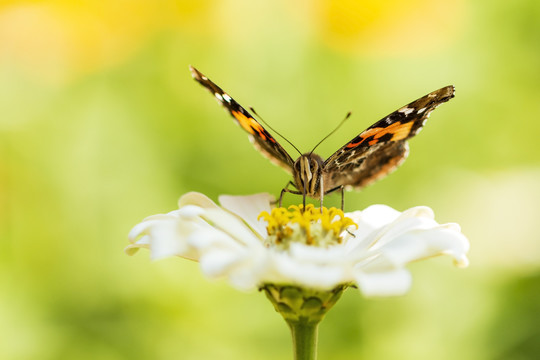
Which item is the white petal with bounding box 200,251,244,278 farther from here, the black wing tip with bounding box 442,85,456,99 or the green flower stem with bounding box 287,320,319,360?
the black wing tip with bounding box 442,85,456,99

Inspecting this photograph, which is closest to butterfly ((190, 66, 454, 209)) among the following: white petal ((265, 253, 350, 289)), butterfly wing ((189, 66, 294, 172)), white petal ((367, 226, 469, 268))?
butterfly wing ((189, 66, 294, 172))

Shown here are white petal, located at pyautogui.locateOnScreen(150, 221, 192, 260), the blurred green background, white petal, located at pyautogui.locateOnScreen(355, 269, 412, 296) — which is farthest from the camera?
the blurred green background

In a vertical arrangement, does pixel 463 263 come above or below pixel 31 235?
below

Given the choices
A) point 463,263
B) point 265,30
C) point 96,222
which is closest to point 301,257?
point 463,263

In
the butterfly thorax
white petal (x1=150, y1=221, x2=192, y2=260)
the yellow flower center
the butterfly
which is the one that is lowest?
white petal (x1=150, y1=221, x2=192, y2=260)

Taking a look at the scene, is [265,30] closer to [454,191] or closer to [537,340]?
[454,191]

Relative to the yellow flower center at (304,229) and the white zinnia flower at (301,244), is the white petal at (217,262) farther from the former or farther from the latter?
the yellow flower center at (304,229)

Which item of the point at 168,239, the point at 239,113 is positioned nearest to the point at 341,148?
the point at 239,113
